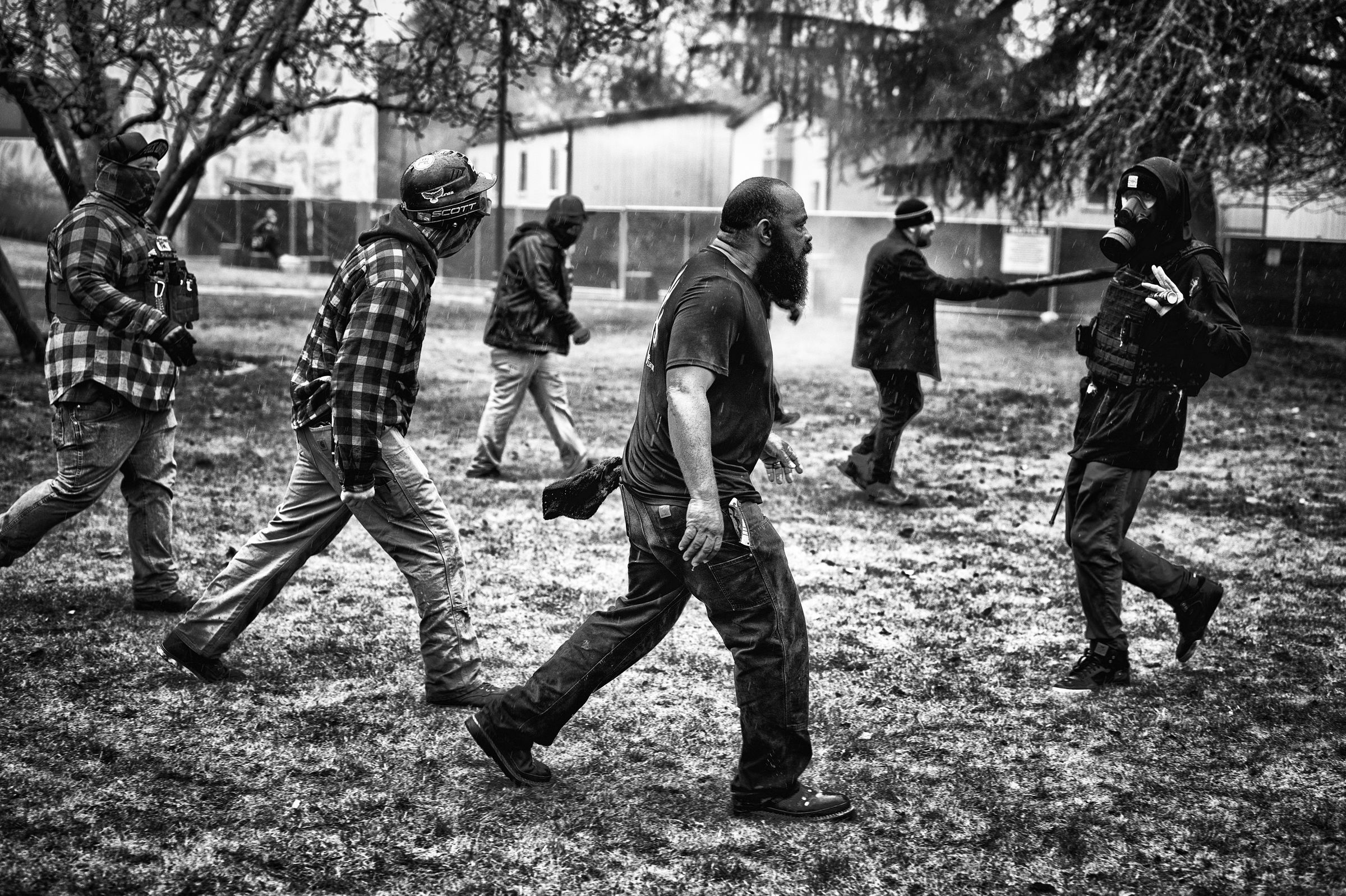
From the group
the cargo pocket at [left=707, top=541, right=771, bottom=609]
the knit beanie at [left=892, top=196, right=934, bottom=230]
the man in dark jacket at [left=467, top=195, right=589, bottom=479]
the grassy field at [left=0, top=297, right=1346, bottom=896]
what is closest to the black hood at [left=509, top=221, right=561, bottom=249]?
the man in dark jacket at [left=467, top=195, right=589, bottom=479]

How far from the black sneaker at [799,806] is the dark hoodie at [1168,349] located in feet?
6.50

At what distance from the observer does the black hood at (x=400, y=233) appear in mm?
4328

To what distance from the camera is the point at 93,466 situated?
17.0 ft

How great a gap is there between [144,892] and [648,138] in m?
39.8

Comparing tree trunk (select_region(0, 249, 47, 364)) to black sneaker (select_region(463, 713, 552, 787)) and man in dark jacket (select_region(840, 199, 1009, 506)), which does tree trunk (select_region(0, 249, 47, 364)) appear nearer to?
man in dark jacket (select_region(840, 199, 1009, 506))

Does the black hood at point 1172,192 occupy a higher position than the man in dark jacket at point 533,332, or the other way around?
the black hood at point 1172,192

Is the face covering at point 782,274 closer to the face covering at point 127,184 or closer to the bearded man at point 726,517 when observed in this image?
the bearded man at point 726,517

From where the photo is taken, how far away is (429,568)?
4.55 m

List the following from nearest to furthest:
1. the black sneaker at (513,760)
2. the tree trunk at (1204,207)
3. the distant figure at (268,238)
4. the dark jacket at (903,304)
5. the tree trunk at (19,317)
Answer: the black sneaker at (513,760) → the dark jacket at (903,304) → the tree trunk at (19,317) → the tree trunk at (1204,207) → the distant figure at (268,238)

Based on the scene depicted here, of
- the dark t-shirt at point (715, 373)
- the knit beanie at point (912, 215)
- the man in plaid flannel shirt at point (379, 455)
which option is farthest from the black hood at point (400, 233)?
the knit beanie at point (912, 215)

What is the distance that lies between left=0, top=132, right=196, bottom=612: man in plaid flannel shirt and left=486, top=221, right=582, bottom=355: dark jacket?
3.57 m

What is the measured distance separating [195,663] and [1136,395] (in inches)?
148

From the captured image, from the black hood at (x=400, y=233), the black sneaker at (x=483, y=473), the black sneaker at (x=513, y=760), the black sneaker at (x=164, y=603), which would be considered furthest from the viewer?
the black sneaker at (x=483, y=473)

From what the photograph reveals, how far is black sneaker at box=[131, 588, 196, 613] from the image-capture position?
18.3 feet
